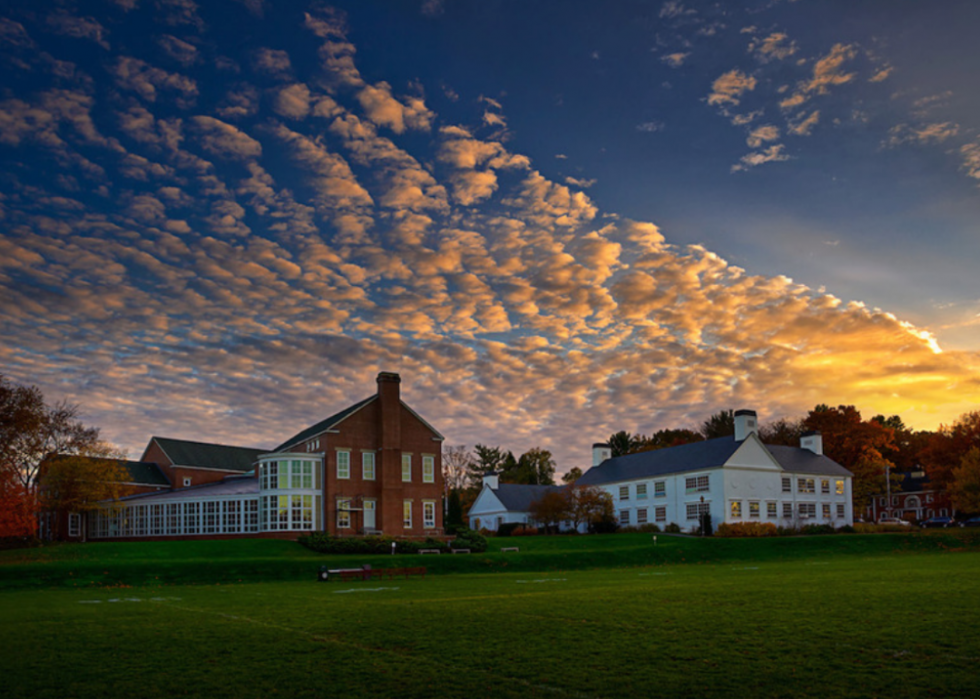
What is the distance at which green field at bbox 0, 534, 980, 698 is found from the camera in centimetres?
952

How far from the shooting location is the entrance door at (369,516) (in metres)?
60.4

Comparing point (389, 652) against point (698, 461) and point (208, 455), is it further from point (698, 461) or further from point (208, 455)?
point (208, 455)

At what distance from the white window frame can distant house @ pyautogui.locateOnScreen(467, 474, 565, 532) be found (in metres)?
27.3

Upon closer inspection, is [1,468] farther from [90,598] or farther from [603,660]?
[603,660]

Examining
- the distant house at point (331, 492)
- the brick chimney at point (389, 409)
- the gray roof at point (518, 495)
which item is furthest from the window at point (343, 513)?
the gray roof at point (518, 495)

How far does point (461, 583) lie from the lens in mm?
28250

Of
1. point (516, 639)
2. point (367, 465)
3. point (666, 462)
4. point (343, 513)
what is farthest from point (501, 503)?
point (516, 639)

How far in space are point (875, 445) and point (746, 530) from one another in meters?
45.1

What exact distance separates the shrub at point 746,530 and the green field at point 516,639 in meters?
33.9

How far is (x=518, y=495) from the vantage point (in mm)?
88312

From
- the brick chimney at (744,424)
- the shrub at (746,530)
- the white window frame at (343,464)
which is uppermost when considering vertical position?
the brick chimney at (744,424)

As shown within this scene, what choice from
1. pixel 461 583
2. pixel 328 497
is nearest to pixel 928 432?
pixel 328 497

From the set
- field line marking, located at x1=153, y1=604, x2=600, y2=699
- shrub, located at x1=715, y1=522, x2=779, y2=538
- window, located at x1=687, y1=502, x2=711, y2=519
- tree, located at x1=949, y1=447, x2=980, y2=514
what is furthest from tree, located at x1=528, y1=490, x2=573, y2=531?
field line marking, located at x1=153, y1=604, x2=600, y2=699

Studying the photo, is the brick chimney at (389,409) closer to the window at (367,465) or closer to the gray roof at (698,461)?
the window at (367,465)
